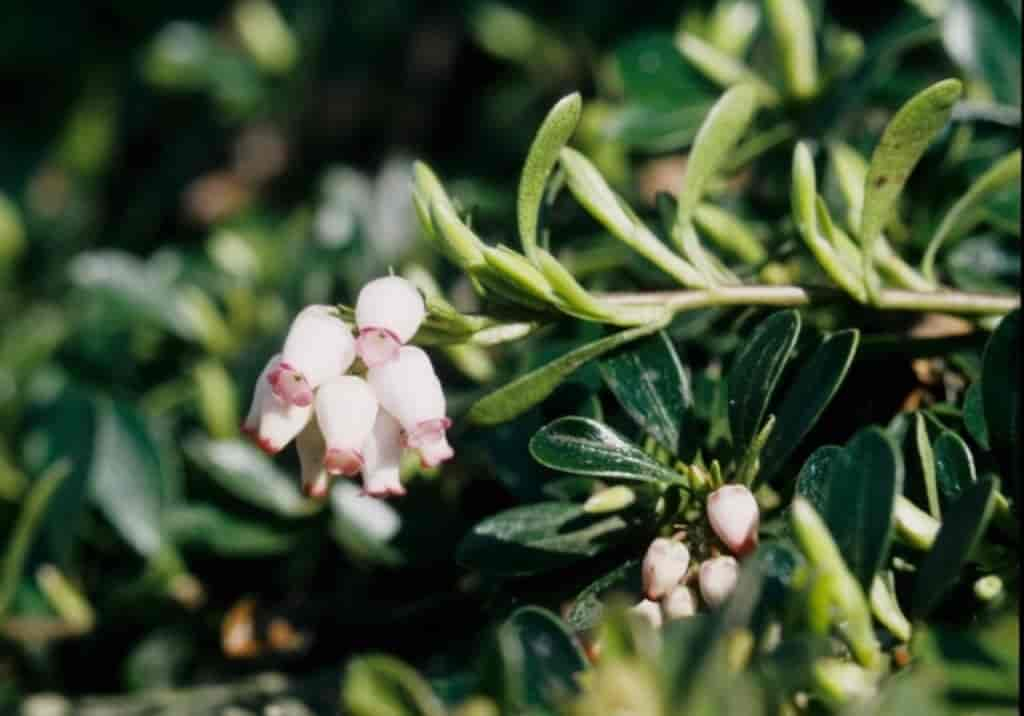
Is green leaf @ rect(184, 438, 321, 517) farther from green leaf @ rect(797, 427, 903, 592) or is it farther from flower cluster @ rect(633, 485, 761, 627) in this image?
green leaf @ rect(797, 427, 903, 592)

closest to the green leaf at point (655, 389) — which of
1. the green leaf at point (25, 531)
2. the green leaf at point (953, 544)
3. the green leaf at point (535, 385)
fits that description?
the green leaf at point (535, 385)

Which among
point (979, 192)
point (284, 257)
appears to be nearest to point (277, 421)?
point (979, 192)

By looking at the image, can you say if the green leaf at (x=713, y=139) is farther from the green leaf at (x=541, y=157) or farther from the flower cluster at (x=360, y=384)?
the flower cluster at (x=360, y=384)

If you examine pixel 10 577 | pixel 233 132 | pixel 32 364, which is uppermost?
pixel 233 132

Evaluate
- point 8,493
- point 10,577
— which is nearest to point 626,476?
point 10,577

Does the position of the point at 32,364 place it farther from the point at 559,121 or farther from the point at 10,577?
the point at 559,121

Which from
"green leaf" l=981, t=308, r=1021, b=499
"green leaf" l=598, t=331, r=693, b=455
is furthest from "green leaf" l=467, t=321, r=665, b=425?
"green leaf" l=981, t=308, r=1021, b=499
